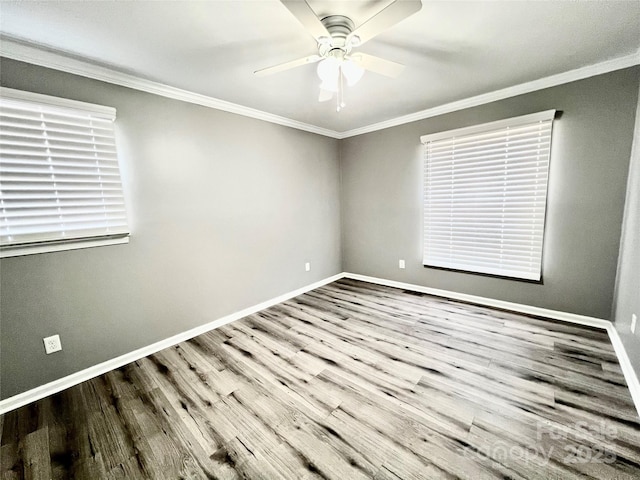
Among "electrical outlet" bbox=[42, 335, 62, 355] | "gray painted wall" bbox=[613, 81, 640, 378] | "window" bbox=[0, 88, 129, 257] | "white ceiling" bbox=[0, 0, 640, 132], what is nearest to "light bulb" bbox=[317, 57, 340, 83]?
"white ceiling" bbox=[0, 0, 640, 132]

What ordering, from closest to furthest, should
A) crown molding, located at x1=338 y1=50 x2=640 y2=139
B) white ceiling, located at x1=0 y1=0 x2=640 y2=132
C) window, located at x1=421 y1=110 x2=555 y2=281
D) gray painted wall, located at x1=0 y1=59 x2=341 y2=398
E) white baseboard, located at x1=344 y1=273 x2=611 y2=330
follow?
white ceiling, located at x1=0 y1=0 x2=640 y2=132
gray painted wall, located at x1=0 y1=59 x2=341 y2=398
crown molding, located at x1=338 y1=50 x2=640 y2=139
white baseboard, located at x1=344 y1=273 x2=611 y2=330
window, located at x1=421 y1=110 x2=555 y2=281

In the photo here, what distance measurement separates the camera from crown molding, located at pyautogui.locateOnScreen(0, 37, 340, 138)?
5.46 feet

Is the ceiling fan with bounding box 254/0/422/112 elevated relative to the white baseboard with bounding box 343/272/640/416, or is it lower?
elevated

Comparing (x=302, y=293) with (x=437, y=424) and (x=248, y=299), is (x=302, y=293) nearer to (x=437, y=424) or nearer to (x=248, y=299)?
(x=248, y=299)

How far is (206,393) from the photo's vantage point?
5.91ft

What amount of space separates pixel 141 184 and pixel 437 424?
2.85 metres

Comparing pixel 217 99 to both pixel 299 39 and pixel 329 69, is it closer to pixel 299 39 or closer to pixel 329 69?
pixel 299 39

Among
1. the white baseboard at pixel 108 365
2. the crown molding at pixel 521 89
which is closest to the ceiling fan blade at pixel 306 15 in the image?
the crown molding at pixel 521 89

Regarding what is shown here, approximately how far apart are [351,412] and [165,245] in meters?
2.12

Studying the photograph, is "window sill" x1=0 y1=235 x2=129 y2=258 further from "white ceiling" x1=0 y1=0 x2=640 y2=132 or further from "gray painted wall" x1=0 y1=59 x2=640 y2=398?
"white ceiling" x1=0 y1=0 x2=640 y2=132

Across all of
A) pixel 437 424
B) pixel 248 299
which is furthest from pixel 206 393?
pixel 437 424

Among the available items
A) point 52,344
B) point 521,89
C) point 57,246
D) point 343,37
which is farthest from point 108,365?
point 521,89

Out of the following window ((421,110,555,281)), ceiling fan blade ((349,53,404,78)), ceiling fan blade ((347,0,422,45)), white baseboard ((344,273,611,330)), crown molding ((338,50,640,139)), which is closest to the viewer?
ceiling fan blade ((347,0,422,45))

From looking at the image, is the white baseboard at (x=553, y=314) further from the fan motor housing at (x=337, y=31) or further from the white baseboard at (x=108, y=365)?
the fan motor housing at (x=337, y=31)
